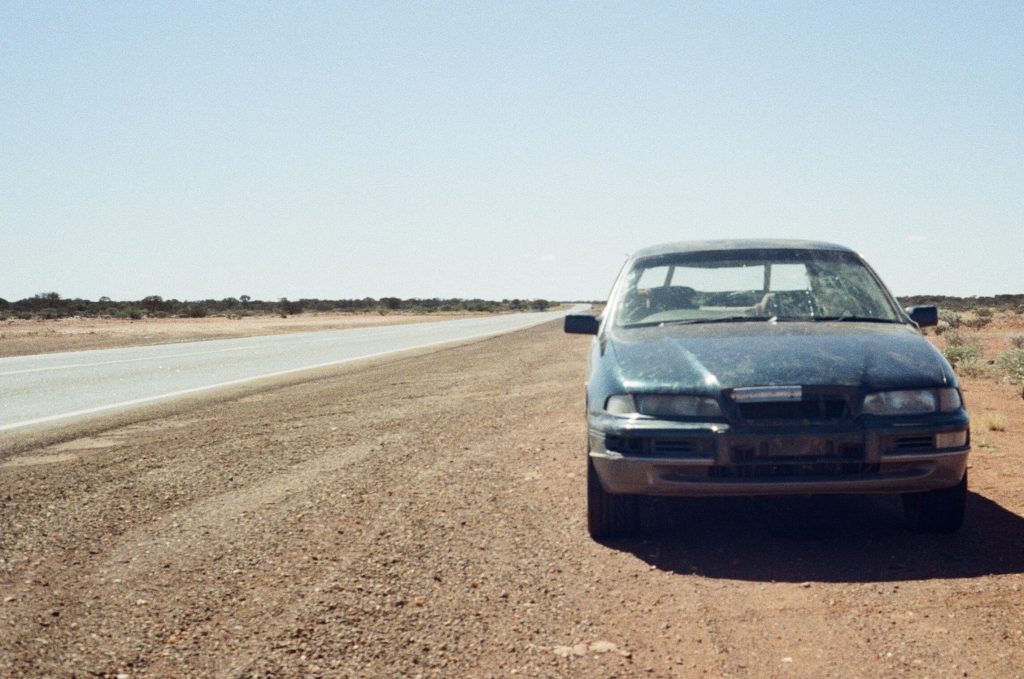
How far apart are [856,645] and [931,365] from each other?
177 centimetres

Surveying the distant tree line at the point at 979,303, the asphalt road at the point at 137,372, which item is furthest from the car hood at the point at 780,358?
the distant tree line at the point at 979,303

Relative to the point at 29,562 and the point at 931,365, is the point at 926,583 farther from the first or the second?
the point at 29,562

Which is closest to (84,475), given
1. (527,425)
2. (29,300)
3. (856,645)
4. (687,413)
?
(527,425)

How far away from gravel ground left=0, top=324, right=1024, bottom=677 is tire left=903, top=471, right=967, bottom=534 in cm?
10

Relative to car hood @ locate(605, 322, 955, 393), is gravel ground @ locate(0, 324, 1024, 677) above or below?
below

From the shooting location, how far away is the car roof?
6.16 meters

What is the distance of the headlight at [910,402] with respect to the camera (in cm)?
437

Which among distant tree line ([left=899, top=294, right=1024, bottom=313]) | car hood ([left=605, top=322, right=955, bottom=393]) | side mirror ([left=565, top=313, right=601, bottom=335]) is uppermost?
side mirror ([left=565, top=313, right=601, bottom=335])

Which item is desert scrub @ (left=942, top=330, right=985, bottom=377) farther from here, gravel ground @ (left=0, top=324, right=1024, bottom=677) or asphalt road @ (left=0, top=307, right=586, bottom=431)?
asphalt road @ (left=0, top=307, right=586, bottom=431)

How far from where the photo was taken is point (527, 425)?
9.16 m

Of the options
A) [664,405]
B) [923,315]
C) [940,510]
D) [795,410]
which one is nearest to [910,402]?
[795,410]

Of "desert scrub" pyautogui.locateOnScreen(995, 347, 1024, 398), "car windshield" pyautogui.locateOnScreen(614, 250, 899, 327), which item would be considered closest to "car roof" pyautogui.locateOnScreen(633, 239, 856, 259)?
"car windshield" pyautogui.locateOnScreen(614, 250, 899, 327)

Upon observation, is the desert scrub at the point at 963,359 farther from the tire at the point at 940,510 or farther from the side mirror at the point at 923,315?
the tire at the point at 940,510

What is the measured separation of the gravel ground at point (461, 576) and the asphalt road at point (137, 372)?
424cm
